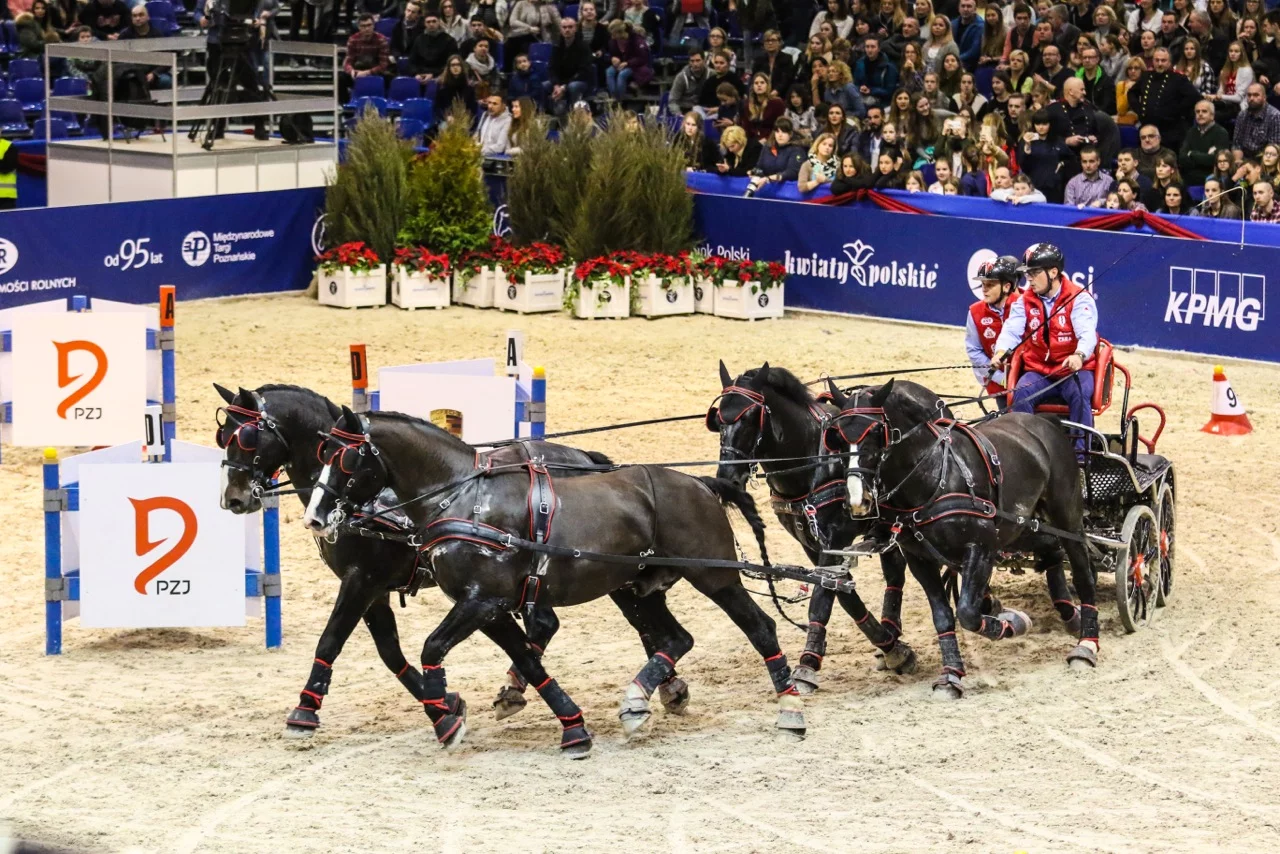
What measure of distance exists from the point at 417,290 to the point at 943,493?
1205 centimetres

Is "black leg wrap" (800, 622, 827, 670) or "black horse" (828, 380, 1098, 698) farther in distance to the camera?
"black leg wrap" (800, 622, 827, 670)

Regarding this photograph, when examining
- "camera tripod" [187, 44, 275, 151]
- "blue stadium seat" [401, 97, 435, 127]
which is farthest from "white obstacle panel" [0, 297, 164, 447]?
"blue stadium seat" [401, 97, 435, 127]

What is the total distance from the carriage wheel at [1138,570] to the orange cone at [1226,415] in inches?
156

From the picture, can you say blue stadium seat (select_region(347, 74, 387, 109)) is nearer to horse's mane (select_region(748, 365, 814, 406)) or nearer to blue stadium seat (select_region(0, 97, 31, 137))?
blue stadium seat (select_region(0, 97, 31, 137))

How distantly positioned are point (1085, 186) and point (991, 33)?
4.33 m

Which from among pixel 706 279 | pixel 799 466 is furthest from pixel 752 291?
pixel 799 466

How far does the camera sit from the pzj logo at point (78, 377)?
45.6ft

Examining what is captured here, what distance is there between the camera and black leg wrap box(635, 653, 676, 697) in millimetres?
8992

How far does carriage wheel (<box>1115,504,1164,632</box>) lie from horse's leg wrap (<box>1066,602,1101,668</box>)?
0.30 metres

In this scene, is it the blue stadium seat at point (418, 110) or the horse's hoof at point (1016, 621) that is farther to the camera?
the blue stadium seat at point (418, 110)

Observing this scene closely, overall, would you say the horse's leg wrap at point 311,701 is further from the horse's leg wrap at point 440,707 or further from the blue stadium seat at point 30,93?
the blue stadium seat at point 30,93

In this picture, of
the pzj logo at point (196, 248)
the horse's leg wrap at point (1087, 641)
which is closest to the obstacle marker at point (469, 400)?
the horse's leg wrap at point (1087, 641)

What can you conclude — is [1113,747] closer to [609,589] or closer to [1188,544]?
[609,589]

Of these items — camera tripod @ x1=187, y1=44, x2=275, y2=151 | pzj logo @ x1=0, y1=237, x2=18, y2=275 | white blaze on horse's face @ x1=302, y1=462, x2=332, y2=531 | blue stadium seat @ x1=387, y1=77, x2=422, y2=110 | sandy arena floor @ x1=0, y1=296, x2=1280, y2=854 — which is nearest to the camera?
sandy arena floor @ x1=0, y1=296, x2=1280, y2=854
